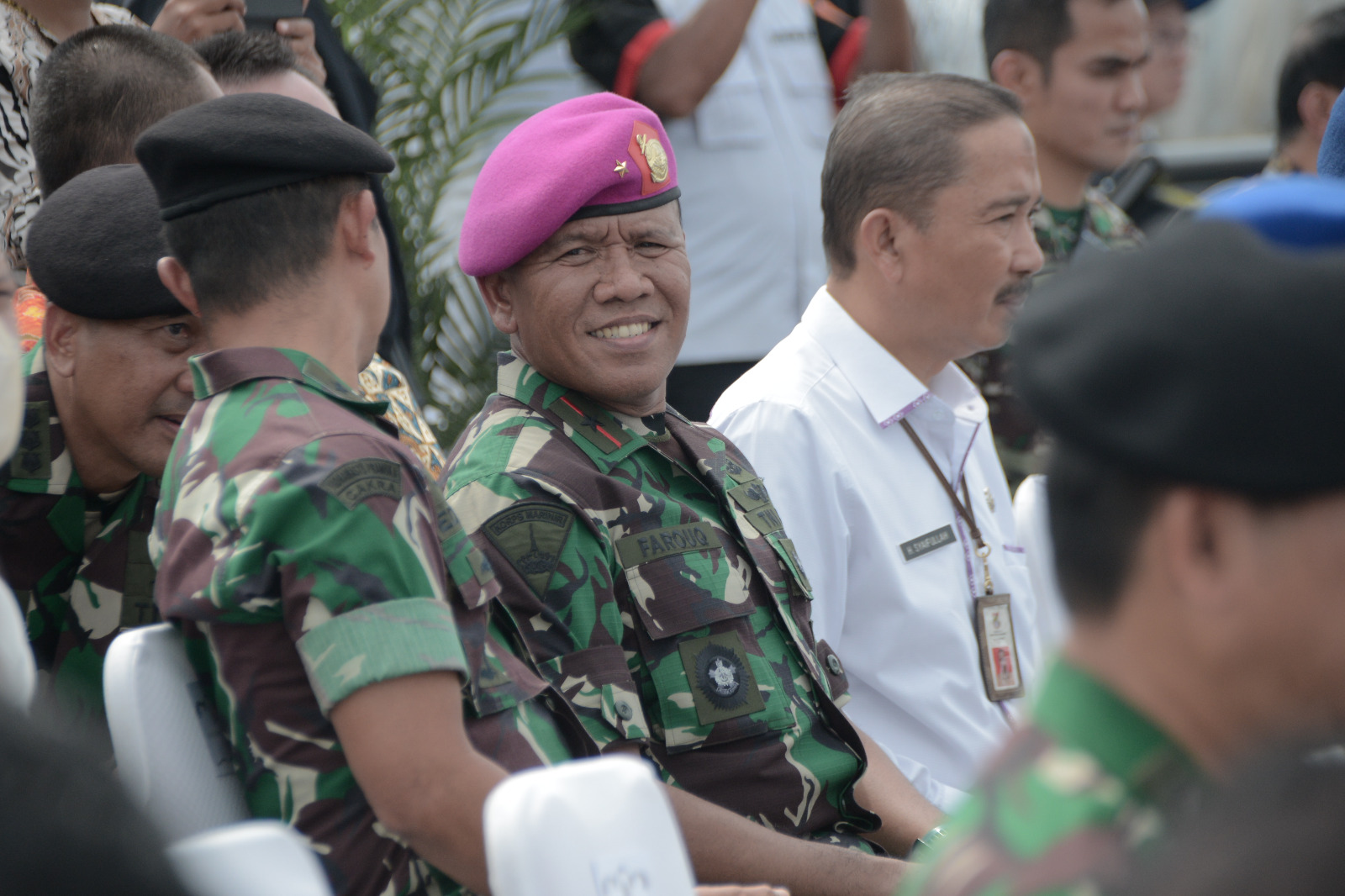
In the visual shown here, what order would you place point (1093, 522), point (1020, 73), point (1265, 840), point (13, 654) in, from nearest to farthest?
point (1265, 840) < point (1093, 522) < point (13, 654) < point (1020, 73)

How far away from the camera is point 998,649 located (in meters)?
2.85

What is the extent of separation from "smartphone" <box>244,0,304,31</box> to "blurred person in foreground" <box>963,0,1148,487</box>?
2.19m

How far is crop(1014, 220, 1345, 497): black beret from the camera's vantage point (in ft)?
3.11

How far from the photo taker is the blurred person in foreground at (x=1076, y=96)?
14.6 ft

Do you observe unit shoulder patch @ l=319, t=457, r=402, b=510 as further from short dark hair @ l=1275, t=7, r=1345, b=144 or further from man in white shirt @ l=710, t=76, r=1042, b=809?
short dark hair @ l=1275, t=7, r=1345, b=144

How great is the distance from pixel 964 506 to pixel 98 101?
74.9 inches

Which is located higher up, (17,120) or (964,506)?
(17,120)

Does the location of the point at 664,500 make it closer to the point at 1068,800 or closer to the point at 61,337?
the point at 61,337

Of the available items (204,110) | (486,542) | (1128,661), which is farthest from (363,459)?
(1128,661)

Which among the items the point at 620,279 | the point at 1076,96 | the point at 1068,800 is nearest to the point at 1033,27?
the point at 1076,96

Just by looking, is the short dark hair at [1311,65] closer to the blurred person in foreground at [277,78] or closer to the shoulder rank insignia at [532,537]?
the blurred person in foreground at [277,78]

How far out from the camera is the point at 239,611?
1.74 m

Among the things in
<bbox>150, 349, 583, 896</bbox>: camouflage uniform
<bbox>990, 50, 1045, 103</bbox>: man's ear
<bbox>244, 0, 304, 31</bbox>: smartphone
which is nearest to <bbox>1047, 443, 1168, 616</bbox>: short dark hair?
<bbox>150, 349, 583, 896</bbox>: camouflage uniform

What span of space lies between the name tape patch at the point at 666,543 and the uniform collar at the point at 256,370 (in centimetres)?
54
